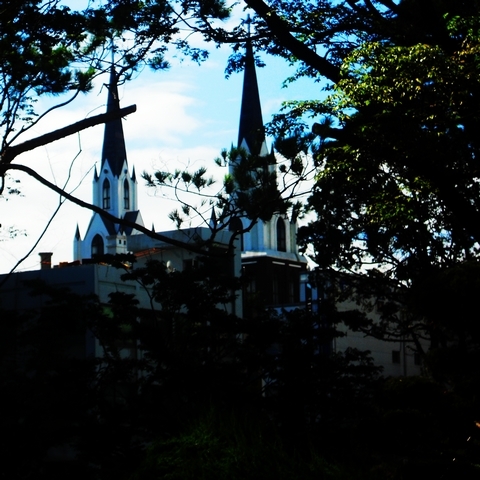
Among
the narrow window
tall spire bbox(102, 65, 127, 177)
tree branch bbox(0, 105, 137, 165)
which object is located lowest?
the narrow window

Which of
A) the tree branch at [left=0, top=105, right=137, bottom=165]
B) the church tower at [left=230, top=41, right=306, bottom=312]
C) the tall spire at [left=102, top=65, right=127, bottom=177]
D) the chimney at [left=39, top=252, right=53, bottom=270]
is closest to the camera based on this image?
the tree branch at [left=0, top=105, right=137, bottom=165]

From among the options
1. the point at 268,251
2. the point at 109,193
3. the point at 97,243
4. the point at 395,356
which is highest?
the point at 109,193

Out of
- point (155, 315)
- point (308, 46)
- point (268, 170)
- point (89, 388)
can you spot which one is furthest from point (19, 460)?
point (308, 46)

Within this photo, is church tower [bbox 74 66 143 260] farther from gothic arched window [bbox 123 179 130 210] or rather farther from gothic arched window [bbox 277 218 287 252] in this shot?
gothic arched window [bbox 277 218 287 252]

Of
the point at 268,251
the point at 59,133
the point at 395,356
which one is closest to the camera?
the point at 59,133

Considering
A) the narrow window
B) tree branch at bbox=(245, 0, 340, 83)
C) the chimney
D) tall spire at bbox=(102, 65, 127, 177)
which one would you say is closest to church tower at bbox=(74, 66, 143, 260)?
tall spire at bbox=(102, 65, 127, 177)

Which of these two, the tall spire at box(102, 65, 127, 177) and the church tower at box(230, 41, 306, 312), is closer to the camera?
the church tower at box(230, 41, 306, 312)

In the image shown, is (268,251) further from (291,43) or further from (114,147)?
(291,43)

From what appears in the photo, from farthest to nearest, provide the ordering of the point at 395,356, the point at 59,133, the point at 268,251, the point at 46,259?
the point at 268,251 < the point at 395,356 < the point at 46,259 < the point at 59,133

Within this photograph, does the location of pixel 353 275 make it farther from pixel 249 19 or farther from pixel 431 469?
pixel 431 469

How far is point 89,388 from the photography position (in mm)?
12352

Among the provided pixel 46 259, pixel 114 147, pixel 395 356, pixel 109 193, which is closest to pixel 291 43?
pixel 46 259

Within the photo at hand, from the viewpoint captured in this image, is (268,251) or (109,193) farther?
(109,193)

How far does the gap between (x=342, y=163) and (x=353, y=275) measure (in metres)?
8.27
